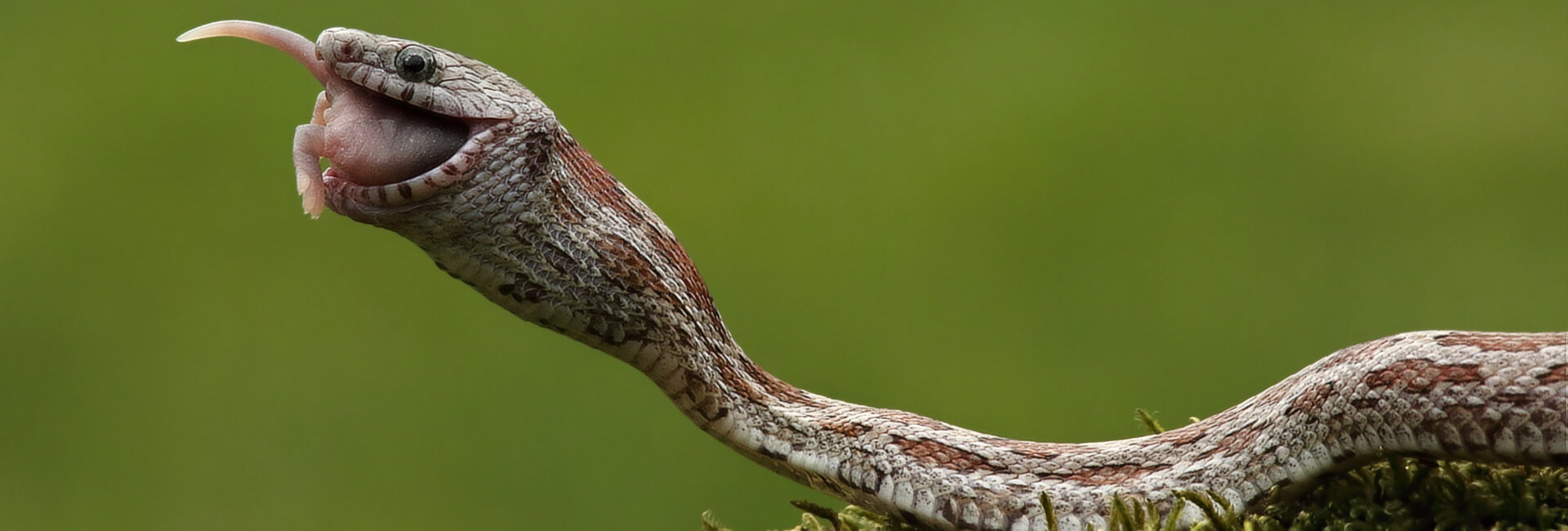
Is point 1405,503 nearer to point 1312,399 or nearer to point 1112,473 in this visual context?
point 1312,399

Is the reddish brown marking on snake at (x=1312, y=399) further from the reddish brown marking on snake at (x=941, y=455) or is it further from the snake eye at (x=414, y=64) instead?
the snake eye at (x=414, y=64)

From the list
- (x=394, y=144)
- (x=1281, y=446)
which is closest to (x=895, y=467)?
(x=1281, y=446)

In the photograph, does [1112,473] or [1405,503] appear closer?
[1405,503]

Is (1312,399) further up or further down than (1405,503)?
further up

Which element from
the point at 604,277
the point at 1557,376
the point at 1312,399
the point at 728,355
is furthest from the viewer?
the point at 728,355

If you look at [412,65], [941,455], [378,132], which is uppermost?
[412,65]

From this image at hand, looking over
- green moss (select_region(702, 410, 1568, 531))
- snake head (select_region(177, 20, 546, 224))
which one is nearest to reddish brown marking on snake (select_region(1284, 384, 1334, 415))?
green moss (select_region(702, 410, 1568, 531))

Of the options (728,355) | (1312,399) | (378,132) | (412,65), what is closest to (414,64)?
(412,65)

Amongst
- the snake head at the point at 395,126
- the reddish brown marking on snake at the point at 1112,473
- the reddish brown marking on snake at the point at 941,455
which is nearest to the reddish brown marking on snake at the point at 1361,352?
the reddish brown marking on snake at the point at 1112,473
